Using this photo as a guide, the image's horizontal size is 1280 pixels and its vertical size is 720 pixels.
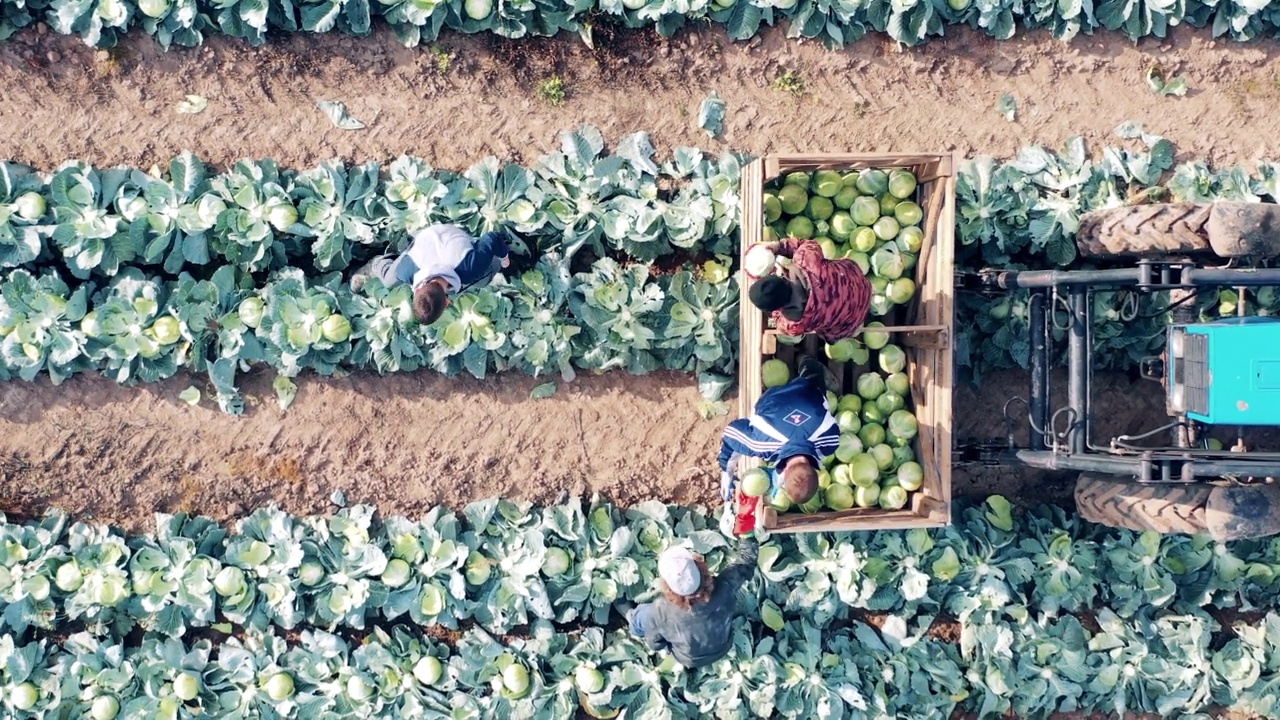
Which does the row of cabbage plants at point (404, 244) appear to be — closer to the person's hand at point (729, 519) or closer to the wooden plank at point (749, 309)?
the wooden plank at point (749, 309)

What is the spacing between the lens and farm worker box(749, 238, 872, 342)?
5559mm

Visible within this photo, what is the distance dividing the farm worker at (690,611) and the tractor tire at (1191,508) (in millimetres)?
2627

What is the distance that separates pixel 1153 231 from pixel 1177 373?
0.99 meters

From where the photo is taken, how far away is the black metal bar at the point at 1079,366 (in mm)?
6180

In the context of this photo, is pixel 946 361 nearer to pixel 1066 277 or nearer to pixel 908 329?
pixel 908 329

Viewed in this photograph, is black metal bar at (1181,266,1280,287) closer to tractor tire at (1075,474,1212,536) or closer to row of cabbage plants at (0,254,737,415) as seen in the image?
tractor tire at (1075,474,1212,536)

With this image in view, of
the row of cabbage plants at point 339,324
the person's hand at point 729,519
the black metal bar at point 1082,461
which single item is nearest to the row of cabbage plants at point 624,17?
the row of cabbage plants at point 339,324

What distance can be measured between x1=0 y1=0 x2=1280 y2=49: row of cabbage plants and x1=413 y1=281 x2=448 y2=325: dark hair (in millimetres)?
2404

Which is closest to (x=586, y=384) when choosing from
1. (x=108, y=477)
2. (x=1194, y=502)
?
(x=108, y=477)

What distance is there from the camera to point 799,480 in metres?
5.65

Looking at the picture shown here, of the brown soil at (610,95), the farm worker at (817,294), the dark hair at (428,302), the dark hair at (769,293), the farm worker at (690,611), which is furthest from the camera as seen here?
the brown soil at (610,95)

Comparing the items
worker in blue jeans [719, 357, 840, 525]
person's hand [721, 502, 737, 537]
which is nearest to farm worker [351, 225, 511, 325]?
worker in blue jeans [719, 357, 840, 525]

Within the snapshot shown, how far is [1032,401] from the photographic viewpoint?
21.2 feet

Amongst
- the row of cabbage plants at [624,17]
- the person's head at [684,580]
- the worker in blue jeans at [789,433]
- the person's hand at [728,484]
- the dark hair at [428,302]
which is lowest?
the person's head at [684,580]
